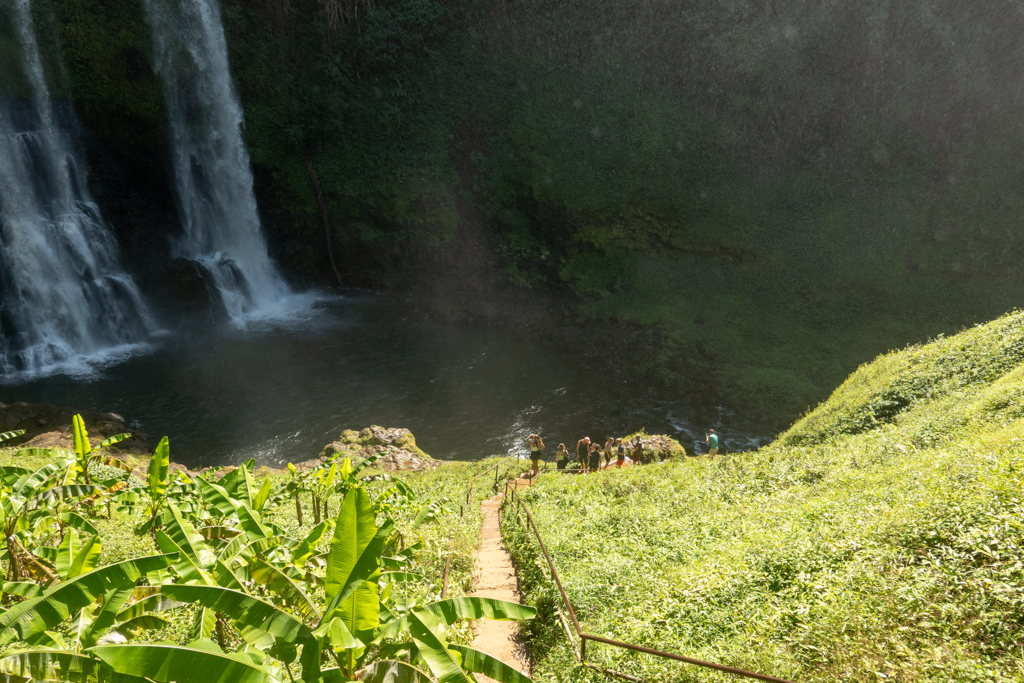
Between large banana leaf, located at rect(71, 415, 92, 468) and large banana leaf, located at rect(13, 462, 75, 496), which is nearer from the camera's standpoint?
large banana leaf, located at rect(13, 462, 75, 496)

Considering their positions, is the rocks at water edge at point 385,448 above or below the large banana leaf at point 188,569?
above

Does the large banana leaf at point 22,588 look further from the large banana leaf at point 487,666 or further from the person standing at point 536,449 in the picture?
the person standing at point 536,449

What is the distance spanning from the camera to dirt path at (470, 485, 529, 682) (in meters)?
5.78

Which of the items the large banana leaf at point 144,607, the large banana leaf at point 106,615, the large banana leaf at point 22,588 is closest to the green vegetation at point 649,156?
the large banana leaf at point 144,607

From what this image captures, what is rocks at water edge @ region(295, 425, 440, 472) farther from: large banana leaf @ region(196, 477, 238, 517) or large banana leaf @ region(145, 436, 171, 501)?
large banana leaf @ region(196, 477, 238, 517)

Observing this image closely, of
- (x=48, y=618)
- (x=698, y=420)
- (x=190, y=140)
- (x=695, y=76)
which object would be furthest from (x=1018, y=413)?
(x=190, y=140)

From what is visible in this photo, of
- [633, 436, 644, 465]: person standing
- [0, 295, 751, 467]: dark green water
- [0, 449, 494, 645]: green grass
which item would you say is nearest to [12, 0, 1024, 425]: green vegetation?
[0, 295, 751, 467]: dark green water

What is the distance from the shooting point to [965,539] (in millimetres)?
4930

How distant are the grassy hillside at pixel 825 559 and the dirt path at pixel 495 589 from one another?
0.81ft

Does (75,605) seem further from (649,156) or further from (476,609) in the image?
(649,156)

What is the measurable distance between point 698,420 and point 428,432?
9.43 meters

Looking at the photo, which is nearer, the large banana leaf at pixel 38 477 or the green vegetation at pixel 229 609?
the green vegetation at pixel 229 609

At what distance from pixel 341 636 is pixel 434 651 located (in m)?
0.63

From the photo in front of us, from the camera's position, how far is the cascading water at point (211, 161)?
2581 centimetres
